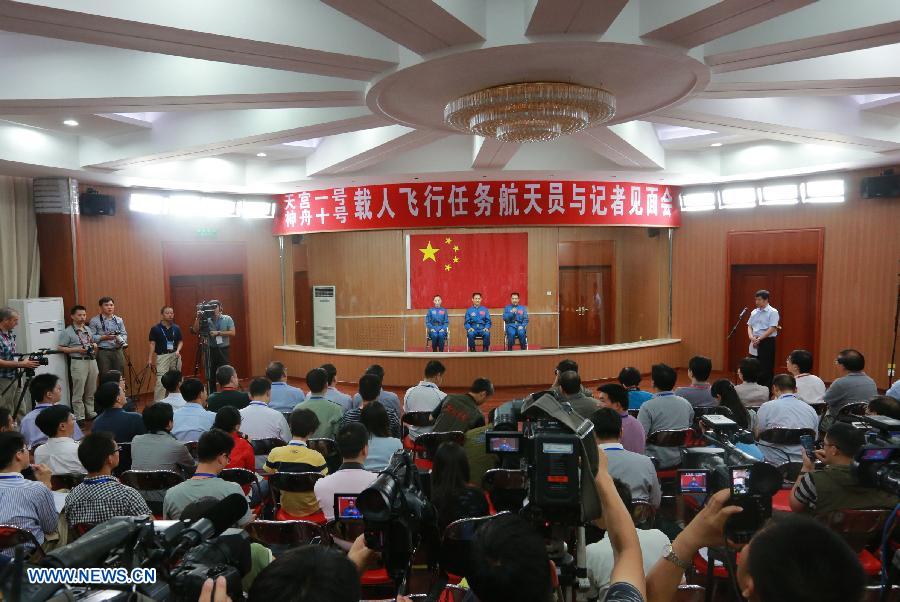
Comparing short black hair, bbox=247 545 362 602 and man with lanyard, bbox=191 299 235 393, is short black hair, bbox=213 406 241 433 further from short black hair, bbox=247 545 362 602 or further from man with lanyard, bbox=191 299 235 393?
man with lanyard, bbox=191 299 235 393

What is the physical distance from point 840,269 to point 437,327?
6322 mm

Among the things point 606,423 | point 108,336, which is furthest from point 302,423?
point 108,336

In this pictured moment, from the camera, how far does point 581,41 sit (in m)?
3.41

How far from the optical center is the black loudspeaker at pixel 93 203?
8.20 metres

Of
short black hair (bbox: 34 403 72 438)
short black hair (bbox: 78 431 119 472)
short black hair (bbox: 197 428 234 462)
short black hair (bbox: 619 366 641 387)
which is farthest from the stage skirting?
short black hair (bbox: 78 431 119 472)

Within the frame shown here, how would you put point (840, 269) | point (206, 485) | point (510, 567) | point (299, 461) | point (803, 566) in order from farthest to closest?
point (840, 269), point (299, 461), point (206, 485), point (510, 567), point (803, 566)

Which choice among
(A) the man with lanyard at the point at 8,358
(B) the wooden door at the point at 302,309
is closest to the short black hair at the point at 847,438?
(A) the man with lanyard at the point at 8,358

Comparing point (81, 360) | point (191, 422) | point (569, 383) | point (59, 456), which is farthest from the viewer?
point (81, 360)

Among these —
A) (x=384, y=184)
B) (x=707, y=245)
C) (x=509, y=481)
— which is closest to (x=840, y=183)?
(x=707, y=245)

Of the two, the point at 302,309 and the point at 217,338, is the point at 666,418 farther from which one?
the point at 302,309

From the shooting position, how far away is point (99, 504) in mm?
2711

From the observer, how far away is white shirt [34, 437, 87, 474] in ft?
12.1

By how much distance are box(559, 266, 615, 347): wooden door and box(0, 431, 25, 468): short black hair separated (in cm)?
1003

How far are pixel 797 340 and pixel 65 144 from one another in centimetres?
1091
